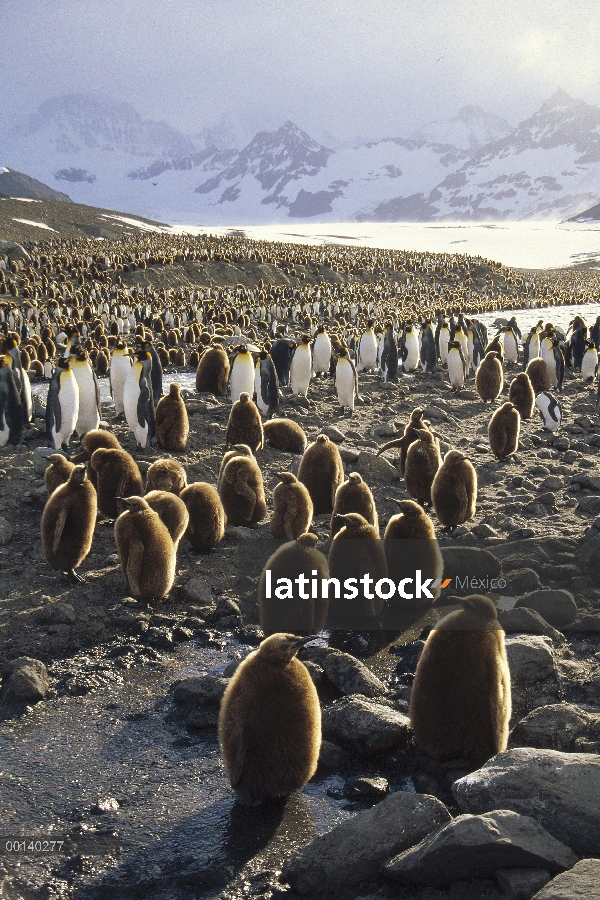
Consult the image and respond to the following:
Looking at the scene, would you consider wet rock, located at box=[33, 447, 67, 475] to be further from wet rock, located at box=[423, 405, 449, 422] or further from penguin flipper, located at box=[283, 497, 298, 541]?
wet rock, located at box=[423, 405, 449, 422]

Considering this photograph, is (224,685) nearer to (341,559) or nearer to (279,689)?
(279,689)

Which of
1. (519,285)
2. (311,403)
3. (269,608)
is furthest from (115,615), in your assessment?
(519,285)

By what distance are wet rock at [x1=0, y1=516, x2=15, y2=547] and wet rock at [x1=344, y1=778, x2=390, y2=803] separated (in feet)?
13.2

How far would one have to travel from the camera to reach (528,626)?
5.05 meters

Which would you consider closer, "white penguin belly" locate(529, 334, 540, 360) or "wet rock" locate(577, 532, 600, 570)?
"wet rock" locate(577, 532, 600, 570)

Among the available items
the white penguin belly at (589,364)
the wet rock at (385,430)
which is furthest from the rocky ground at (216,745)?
the white penguin belly at (589,364)

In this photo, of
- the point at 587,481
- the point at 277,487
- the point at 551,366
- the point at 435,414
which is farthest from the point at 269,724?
the point at 551,366

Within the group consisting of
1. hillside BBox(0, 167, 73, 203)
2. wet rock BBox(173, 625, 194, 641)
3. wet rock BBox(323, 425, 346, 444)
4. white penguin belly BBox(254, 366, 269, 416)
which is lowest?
wet rock BBox(173, 625, 194, 641)

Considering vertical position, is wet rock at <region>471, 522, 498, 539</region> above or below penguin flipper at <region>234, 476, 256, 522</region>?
below

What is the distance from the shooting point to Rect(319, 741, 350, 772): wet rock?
154 inches

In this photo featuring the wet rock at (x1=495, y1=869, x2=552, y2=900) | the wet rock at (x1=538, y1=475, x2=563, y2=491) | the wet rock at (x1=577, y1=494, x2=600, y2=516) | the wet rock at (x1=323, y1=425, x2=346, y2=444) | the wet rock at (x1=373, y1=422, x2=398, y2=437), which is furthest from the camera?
the wet rock at (x1=373, y1=422, x2=398, y2=437)

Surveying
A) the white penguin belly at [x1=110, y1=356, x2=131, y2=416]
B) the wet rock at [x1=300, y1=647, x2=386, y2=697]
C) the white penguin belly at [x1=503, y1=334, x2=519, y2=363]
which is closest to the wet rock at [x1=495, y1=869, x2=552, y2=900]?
the wet rock at [x1=300, y1=647, x2=386, y2=697]

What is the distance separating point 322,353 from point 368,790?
12.2m

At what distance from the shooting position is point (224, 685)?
4367mm
